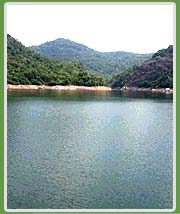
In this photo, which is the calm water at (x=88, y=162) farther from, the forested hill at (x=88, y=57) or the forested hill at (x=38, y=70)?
the forested hill at (x=88, y=57)

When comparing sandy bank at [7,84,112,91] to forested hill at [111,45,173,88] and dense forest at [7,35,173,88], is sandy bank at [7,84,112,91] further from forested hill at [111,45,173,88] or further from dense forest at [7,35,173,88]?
forested hill at [111,45,173,88]

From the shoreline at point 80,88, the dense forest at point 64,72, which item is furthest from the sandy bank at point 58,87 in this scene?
the dense forest at point 64,72

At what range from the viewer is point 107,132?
1293cm

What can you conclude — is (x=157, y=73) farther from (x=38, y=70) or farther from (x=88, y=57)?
(x=88, y=57)

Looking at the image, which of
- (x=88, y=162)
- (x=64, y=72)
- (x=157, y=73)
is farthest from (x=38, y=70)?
(x=88, y=162)

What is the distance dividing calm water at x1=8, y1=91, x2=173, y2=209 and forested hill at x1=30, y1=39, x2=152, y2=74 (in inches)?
1439

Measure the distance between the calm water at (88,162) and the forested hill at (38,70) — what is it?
15.7 m

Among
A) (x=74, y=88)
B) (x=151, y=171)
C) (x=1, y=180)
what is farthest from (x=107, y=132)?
(x=74, y=88)

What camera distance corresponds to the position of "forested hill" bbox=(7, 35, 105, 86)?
3144 centimetres

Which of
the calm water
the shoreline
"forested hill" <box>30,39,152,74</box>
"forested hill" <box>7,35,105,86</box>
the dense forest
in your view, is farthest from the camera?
"forested hill" <box>30,39,152,74</box>

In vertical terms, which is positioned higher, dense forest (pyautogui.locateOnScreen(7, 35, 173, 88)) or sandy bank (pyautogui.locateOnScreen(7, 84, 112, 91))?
dense forest (pyautogui.locateOnScreen(7, 35, 173, 88))

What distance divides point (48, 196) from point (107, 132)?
20.3ft

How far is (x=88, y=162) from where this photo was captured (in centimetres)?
903

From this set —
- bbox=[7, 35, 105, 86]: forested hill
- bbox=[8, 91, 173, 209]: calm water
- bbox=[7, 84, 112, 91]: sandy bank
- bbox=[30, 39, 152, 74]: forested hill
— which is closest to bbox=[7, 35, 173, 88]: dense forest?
bbox=[7, 35, 105, 86]: forested hill
